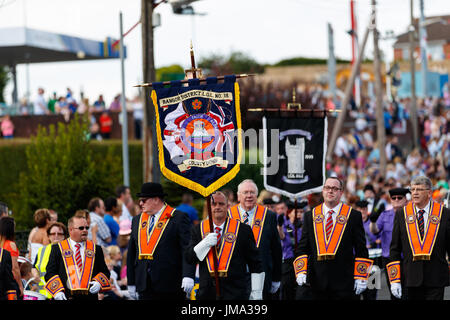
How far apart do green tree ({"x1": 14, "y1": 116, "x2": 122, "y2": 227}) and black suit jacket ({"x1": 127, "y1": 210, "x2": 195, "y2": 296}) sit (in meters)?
11.1

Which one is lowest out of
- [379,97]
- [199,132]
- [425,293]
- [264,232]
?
[425,293]

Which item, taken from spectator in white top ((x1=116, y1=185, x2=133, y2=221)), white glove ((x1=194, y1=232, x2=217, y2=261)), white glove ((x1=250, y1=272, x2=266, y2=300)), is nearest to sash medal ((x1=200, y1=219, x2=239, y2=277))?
white glove ((x1=194, y1=232, x2=217, y2=261))

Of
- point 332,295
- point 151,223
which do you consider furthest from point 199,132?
point 332,295

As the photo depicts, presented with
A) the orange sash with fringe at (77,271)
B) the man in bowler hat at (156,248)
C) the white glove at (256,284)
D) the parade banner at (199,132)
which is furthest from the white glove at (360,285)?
the orange sash with fringe at (77,271)

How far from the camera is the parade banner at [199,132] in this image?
10.3m

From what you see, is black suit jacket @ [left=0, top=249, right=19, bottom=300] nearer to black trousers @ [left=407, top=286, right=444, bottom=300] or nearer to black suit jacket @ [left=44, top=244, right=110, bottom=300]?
black suit jacket @ [left=44, top=244, right=110, bottom=300]

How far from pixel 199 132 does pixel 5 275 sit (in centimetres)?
252

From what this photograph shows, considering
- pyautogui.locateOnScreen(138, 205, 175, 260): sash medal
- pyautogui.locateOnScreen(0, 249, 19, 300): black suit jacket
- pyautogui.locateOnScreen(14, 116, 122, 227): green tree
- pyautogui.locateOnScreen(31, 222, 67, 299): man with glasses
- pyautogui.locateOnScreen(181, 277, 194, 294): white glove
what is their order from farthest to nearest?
pyautogui.locateOnScreen(14, 116, 122, 227): green tree
pyautogui.locateOnScreen(31, 222, 67, 299): man with glasses
pyautogui.locateOnScreen(138, 205, 175, 260): sash medal
pyautogui.locateOnScreen(181, 277, 194, 294): white glove
pyautogui.locateOnScreen(0, 249, 19, 300): black suit jacket

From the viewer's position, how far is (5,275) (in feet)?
30.9

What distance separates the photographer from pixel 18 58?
3834 cm

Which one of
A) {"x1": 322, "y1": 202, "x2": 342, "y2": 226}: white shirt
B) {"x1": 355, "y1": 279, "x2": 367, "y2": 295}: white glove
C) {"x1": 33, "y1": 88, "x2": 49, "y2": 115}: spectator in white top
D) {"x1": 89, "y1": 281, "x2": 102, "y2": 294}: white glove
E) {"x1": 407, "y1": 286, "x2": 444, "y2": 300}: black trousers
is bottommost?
{"x1": 407, "y1": 286, "x2": 444, "y2": 300}: black trousers

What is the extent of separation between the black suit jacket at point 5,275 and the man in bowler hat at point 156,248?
4.89ft

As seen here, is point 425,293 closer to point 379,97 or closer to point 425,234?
point 425,234

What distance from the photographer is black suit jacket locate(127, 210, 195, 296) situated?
34.2 ft
